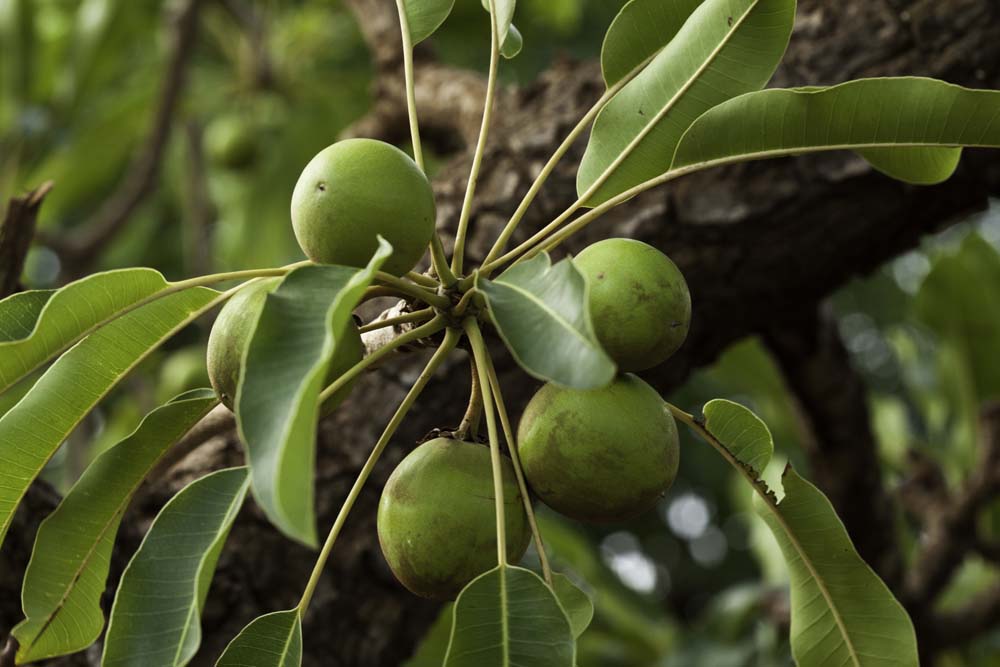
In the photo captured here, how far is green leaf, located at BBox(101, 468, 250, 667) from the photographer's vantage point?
A: 845mm

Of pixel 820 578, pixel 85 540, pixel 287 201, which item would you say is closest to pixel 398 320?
pixel 85 540

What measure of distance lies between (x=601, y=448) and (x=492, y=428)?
0.10 meters

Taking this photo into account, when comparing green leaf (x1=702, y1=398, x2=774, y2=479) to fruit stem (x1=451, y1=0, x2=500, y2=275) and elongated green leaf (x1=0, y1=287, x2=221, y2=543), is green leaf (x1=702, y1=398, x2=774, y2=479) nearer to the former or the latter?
fruit stem (x1=451, y1=0, x2=500, y2=275)

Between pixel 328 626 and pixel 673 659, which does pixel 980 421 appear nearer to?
pixel 673 659

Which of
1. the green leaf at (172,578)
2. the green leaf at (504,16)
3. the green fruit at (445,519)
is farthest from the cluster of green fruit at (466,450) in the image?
the green leaf at (504,16)

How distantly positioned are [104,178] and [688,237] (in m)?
2.41

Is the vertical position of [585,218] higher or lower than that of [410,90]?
lower

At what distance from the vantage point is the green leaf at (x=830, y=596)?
1.02 metres

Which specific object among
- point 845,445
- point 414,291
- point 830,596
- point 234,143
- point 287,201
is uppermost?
point 414,291

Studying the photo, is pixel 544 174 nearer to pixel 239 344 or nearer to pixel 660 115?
pixel 660 115

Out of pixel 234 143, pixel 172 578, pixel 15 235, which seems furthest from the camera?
pixel 234 143

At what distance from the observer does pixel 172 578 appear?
87 cm

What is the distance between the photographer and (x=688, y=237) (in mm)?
1604

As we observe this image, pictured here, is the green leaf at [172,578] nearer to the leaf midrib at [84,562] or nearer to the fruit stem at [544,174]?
the leaf midrib at [84,562]
